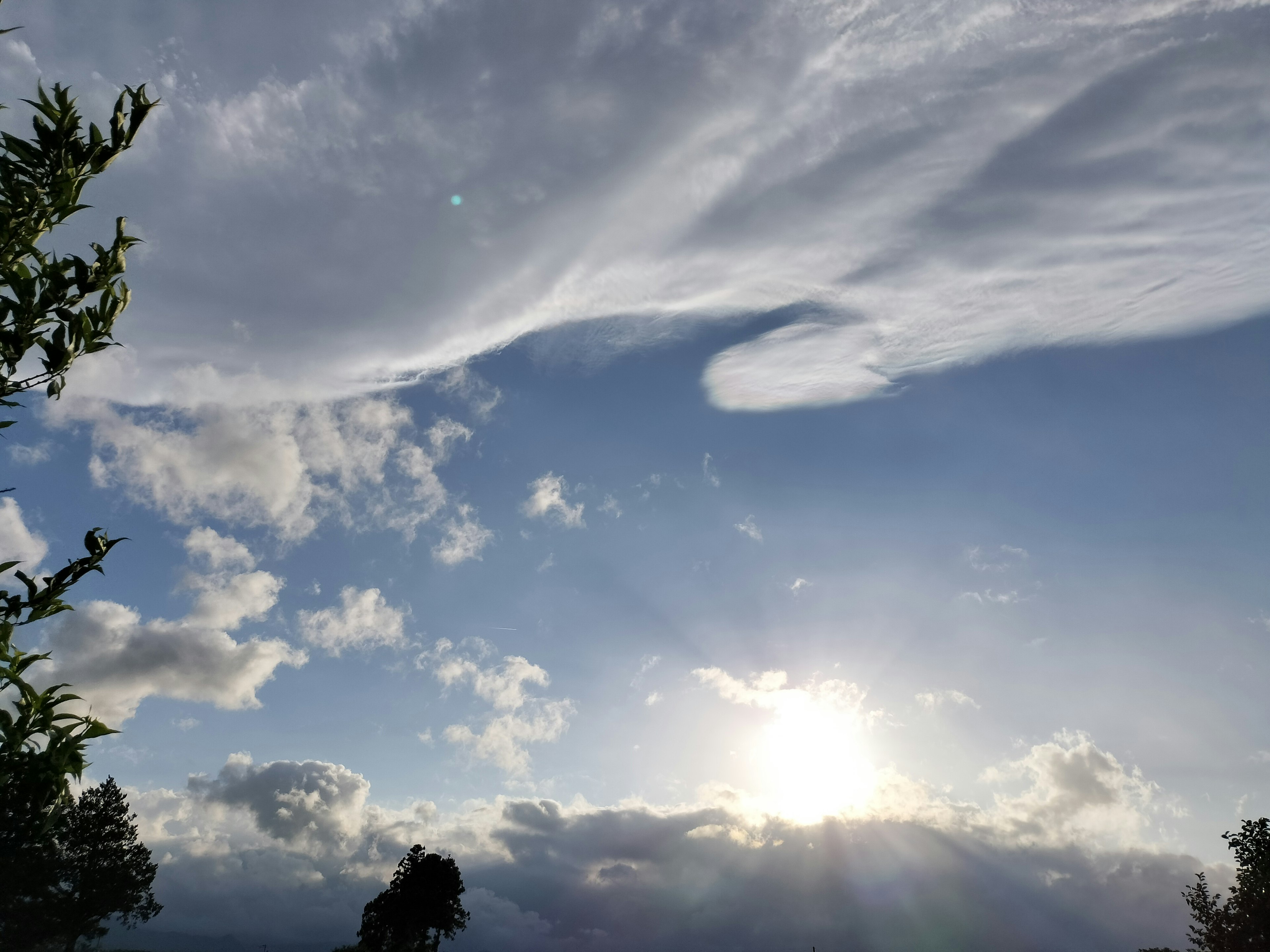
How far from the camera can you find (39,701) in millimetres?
5820

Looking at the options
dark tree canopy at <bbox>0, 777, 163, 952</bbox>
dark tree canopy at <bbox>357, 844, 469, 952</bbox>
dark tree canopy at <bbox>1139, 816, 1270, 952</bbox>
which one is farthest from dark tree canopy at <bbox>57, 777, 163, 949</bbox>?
dark tree canopy at <bbox>1139, 816, 1270, 952</bbox>

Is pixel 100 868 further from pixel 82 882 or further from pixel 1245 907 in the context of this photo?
pixel 1245 907

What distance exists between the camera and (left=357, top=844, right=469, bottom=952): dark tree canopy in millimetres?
75312

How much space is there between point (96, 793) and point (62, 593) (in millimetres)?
66304

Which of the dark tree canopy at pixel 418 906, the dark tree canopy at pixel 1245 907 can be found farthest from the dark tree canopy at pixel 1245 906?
the dark tree canopy at pixel 418 906

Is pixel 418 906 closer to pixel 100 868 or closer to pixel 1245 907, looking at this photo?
pixel 100 868

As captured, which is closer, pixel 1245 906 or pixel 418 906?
pixel 1245 906

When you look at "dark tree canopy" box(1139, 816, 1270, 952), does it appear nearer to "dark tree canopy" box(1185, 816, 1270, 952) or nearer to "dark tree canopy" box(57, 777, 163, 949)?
"dark tree canopy" box(1185, 816, 1270, 952)

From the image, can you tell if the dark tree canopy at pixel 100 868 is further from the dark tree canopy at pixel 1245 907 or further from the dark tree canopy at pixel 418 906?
the dark tree canopy at pixel 1245 907

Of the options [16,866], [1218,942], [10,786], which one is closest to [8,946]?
[16,866]

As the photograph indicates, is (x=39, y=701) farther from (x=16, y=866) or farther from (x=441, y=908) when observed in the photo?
(x=441, y=908)

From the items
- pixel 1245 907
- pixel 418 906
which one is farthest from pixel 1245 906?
pixel 418 906

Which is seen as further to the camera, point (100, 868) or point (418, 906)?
point (418, 906)

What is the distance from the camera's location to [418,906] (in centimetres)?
7538
